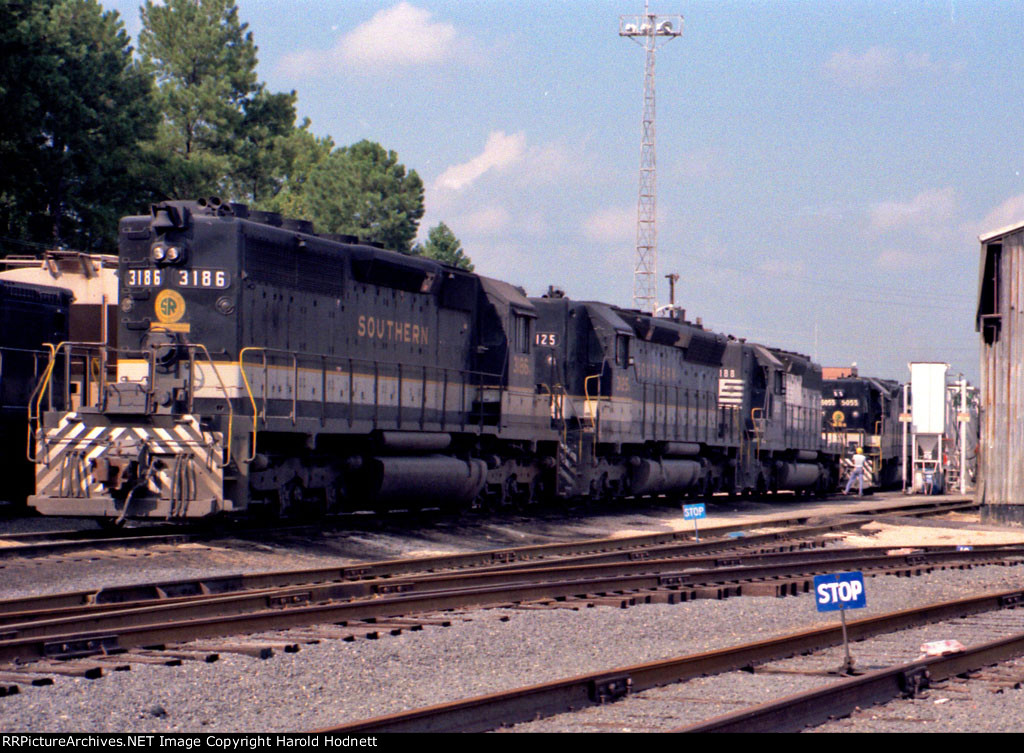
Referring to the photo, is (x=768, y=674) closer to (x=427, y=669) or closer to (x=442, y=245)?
(x=427, y=669)

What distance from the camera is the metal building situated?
20547mm

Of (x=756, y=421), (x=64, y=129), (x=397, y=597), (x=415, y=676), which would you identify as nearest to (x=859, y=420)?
(x=756, y=421)

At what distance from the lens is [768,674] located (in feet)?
23.6

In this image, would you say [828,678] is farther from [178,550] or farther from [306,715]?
[178,550]

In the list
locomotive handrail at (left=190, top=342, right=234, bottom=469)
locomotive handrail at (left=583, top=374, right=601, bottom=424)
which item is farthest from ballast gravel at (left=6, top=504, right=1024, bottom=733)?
locomotive handrail at (left=583, top=374, right=601, bottom=424)

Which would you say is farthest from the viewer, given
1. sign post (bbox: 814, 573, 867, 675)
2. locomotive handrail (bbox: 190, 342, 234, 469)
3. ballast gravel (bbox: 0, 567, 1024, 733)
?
locomotive handrail (bbox: 190, 342, 234, 469)

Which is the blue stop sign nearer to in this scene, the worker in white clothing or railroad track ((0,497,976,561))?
railroad track ((0,497,976,561))

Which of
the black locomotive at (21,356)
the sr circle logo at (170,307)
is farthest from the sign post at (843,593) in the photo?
the black locomotive at (21,356)

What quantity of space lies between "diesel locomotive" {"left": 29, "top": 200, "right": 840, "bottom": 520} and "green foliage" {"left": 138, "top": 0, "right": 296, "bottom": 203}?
92.4 ft

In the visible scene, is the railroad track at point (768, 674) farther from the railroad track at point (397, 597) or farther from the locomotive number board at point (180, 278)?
the locomotive number board at point (180, 278)

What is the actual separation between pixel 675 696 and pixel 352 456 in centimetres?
979

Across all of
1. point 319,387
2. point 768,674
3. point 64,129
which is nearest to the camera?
point 768,674

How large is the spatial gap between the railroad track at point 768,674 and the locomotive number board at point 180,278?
27.2ft

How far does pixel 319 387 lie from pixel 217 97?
4034cm
